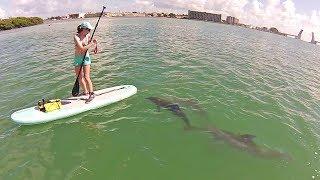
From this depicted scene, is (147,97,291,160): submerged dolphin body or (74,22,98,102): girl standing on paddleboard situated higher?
(74,22,98,102): girl standing on paddleboard

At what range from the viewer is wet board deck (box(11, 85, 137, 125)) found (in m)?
13.0

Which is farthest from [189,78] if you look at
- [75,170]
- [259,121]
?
[75,170]

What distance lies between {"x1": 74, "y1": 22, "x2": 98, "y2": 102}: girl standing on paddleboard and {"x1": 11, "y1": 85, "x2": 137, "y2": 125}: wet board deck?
0.44 m

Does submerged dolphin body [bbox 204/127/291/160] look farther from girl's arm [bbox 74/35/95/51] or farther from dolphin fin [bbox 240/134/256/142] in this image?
girl's arm [bbox 74/35/95/51]

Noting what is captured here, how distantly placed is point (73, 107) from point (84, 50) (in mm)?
2806

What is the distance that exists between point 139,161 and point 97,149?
1.85m

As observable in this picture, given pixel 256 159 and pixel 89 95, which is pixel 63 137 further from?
pixel 256 159

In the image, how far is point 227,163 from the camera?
1081cm

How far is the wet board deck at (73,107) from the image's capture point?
1301cm

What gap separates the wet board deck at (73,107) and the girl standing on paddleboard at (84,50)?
436 mm

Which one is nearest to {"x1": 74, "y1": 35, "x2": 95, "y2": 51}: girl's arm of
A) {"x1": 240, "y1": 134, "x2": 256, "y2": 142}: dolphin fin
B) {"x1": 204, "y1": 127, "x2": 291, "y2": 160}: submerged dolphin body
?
{"x1": 204, "y1": 127, "x2": 291, "y2": 160}: submerged dolphin body

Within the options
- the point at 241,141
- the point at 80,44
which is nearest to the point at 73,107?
the point at 80,44

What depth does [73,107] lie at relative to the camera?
14.0 meters

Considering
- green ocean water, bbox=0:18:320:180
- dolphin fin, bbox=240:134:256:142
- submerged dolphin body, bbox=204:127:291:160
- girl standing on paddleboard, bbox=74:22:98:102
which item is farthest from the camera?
girl standing on paddleboard, bbox=74:22:98:102
